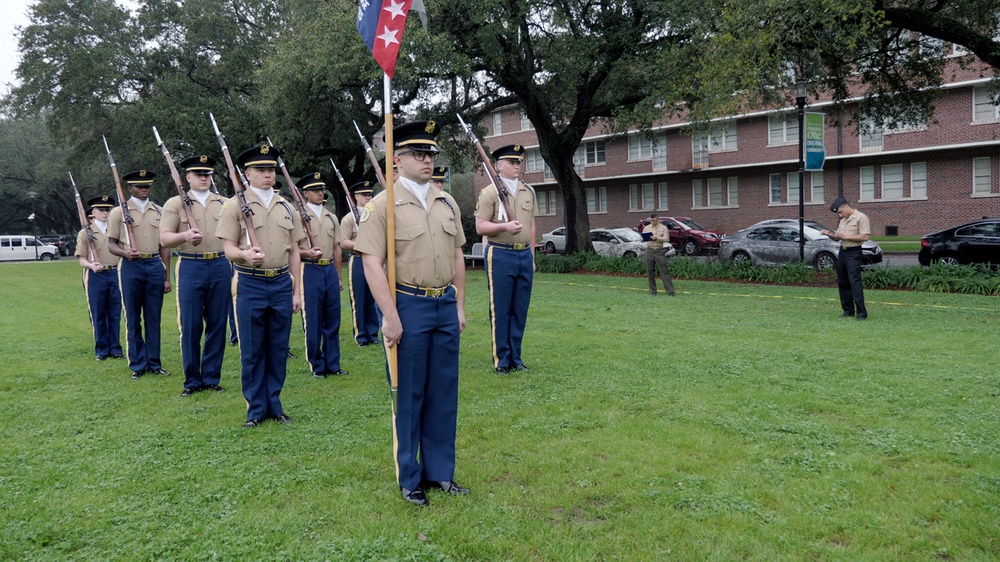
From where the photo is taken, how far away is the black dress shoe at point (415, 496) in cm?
432

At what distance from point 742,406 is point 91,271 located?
28.3ft

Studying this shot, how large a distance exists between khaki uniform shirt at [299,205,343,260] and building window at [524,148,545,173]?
4364 centimetres

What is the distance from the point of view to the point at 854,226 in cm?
1121

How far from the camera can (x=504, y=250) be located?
8086mm

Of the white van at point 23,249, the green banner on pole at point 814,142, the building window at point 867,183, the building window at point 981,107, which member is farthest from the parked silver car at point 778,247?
the white van at point 23,249

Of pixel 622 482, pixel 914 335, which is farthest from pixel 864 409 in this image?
pixel 914 335

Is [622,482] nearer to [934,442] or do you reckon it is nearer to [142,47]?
[934,442]

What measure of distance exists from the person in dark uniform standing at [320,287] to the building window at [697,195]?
126 ft

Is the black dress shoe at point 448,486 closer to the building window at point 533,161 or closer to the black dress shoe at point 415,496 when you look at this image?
the black dress shoe at point 415,496

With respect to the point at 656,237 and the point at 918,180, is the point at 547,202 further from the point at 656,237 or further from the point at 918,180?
the point at 656,237

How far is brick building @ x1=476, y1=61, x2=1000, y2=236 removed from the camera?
33.6 meters

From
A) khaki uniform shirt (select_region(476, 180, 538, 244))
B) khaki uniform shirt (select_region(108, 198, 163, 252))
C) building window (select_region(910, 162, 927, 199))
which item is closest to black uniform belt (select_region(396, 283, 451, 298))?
khaki uniform shirt (select_region(476, 180, 538, 244))

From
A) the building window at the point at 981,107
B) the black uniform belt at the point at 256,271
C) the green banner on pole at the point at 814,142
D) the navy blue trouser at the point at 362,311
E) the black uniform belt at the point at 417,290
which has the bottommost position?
the navy blue trouser at the point at 362,311

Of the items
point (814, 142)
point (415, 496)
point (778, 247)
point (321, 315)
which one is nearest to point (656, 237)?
point (814, 142)
